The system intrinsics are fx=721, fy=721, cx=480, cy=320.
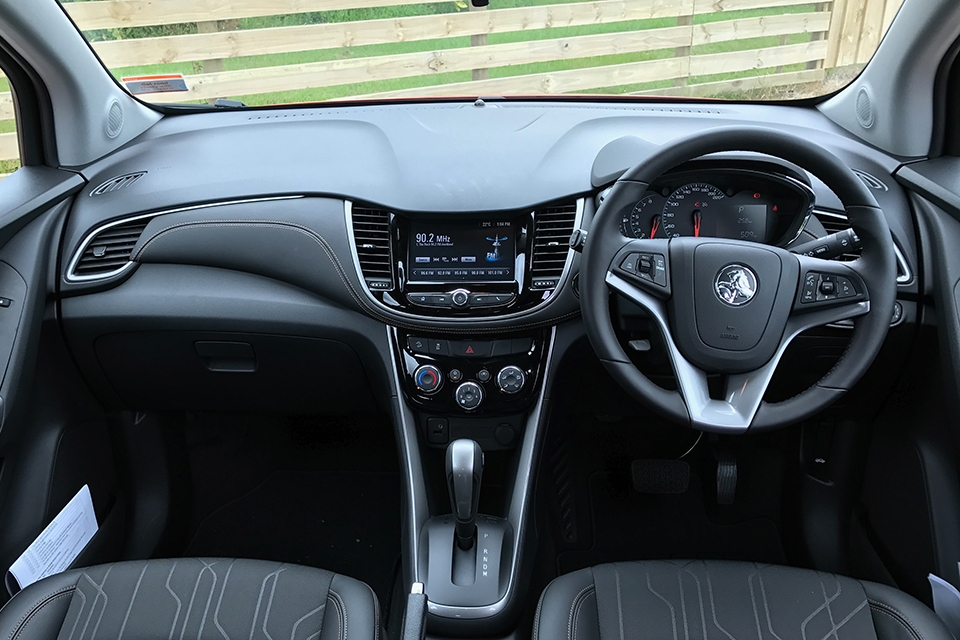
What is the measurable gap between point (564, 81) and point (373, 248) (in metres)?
0.79

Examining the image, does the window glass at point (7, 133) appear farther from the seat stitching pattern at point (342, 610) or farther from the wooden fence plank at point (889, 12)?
the wooden fence plank at point (889, 12)

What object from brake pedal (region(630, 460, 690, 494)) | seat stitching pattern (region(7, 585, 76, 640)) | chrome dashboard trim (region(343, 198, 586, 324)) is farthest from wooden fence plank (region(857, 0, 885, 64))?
seat stitching pattern (region(7, 585, 76, 640))

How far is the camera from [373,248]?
5.15 ft

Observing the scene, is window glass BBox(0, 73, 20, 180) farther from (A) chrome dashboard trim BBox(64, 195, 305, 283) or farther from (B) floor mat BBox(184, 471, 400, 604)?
(B) floor mat BBox(184, 471, 400, 604)

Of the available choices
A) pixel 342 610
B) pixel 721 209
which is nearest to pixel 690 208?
pixel 721 209

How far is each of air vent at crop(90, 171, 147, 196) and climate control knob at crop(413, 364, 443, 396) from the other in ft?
2.75

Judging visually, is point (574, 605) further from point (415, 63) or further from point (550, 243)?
point (415, 63)

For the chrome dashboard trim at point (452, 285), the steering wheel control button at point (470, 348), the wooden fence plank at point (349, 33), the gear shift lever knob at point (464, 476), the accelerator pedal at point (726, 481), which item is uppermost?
the wooden fence plank at point (349, 33)

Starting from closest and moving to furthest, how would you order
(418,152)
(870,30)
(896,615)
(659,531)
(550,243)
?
(896,615)
(550,243)
(418,152)
(870,30)
(659,531)

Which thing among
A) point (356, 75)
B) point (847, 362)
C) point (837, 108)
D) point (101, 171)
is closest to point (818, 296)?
point (847, 362)

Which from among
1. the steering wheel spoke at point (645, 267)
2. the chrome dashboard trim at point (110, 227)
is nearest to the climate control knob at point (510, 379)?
the steering wheel spoke at point (645, 267)

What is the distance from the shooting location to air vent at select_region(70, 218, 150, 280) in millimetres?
1670

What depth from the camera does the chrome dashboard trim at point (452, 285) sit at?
1.54 metres

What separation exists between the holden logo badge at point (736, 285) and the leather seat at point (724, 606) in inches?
19.1
